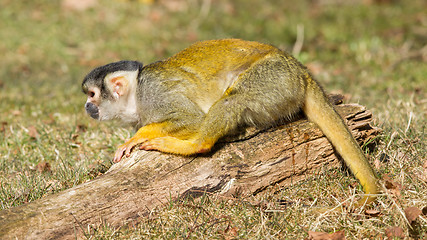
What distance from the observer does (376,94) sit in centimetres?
541

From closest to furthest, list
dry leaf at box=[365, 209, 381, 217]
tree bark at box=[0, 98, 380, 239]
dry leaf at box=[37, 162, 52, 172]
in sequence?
tree bark at box=[0, 98, 380, 239], dry leaf at box=[365, 209, 381, 217], dry leaf at box=[37, 162, 52, 172]

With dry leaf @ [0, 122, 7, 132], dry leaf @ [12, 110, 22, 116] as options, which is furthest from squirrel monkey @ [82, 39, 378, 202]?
dry leaf @ [12, 110, 22, 116]

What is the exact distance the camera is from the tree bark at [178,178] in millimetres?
2549

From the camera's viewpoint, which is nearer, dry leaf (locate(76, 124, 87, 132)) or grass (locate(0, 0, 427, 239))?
grass (locate(0, 0, 427, 239))

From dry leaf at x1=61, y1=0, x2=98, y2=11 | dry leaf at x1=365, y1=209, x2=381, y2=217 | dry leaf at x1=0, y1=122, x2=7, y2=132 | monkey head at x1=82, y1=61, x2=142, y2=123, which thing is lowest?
dry leaf at x1=0, y1=122, x2=7, y2=132

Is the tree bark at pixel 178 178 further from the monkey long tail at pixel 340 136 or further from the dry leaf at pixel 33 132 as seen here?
the dry leaf at pixel 33 132

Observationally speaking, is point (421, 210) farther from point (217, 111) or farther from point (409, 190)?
point (217, 111)

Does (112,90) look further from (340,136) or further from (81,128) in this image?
(340,136)

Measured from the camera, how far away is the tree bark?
8.36ft

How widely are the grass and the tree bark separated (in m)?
0.09

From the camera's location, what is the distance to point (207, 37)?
8031 mm

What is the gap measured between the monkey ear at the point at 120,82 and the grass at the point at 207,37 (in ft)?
2.00

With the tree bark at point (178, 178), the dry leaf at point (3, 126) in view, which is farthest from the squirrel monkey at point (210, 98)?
the dry leaf at point (3, 126)

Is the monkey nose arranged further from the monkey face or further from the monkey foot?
the monkey foot
